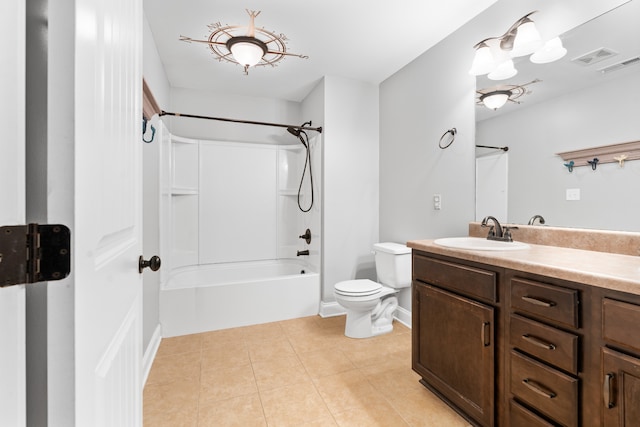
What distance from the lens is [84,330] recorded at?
1.65 ft

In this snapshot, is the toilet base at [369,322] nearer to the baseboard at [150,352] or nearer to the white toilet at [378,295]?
the white toilet at [378,295]

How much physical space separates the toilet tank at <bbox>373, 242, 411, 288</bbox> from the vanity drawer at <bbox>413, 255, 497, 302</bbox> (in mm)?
742

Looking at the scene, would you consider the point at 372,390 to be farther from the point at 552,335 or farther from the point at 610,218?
the point at 610,218

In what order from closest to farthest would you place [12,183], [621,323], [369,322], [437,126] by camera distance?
1. [12,183]
2. [621,323]
3. [437,126]
4. [369,322]

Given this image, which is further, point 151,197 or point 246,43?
point 151,197

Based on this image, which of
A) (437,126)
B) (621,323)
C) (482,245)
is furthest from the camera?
(437,126)

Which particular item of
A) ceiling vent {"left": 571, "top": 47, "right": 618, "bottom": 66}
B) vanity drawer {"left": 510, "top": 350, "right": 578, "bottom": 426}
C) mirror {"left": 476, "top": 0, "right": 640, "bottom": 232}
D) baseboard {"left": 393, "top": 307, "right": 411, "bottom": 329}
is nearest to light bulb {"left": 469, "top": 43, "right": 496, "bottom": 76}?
mirror {"left": 476, "top": 0, "right": 640, "bottom": 232}

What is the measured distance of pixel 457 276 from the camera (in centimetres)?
153

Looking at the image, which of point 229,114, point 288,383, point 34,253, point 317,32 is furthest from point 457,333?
point 229,114

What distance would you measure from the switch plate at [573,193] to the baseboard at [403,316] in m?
1.58

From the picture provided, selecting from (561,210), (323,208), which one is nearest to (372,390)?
(561,210)

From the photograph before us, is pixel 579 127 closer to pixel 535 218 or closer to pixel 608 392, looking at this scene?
pixel 535 218

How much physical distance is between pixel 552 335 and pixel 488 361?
348 millimetres

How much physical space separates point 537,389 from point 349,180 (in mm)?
2272
